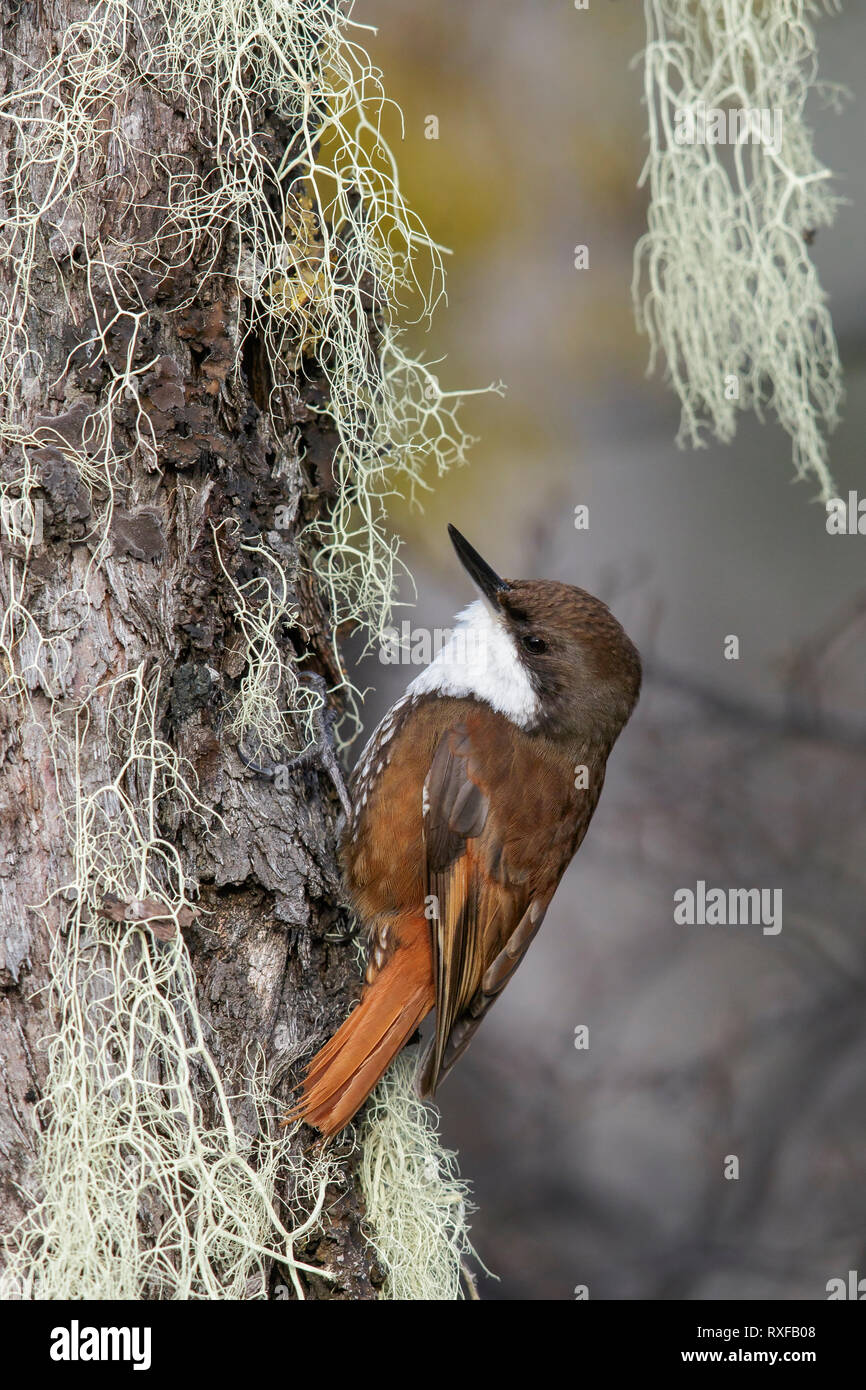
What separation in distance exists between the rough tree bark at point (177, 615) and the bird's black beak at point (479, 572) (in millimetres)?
565

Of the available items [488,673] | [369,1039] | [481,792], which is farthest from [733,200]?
[369,1039]

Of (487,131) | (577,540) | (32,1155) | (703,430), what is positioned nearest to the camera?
(32,1155)

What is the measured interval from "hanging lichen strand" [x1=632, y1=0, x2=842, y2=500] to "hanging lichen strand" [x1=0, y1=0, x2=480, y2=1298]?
0.96m

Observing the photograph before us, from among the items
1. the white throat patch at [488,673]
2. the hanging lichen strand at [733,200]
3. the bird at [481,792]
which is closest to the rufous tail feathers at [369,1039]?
the bird at [481,792]

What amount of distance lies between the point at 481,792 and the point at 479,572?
→ 58cm

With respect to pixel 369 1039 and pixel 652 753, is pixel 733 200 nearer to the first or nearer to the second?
pixel 652 753

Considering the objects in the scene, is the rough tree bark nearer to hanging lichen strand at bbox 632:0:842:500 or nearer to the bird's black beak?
the bird's black beak

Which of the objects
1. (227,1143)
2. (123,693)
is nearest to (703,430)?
(123,693)

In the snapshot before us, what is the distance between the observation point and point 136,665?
235 cm

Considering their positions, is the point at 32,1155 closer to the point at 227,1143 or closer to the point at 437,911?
the point at 227,1143

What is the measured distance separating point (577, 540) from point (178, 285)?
2.25 metres

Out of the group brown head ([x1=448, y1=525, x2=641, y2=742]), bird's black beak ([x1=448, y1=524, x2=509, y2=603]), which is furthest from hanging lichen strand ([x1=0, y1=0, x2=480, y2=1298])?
brown head ([x1=448, y1=525, x2=641, y2=742])

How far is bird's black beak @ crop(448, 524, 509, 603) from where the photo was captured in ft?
9.99

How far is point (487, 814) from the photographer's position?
2971mm
